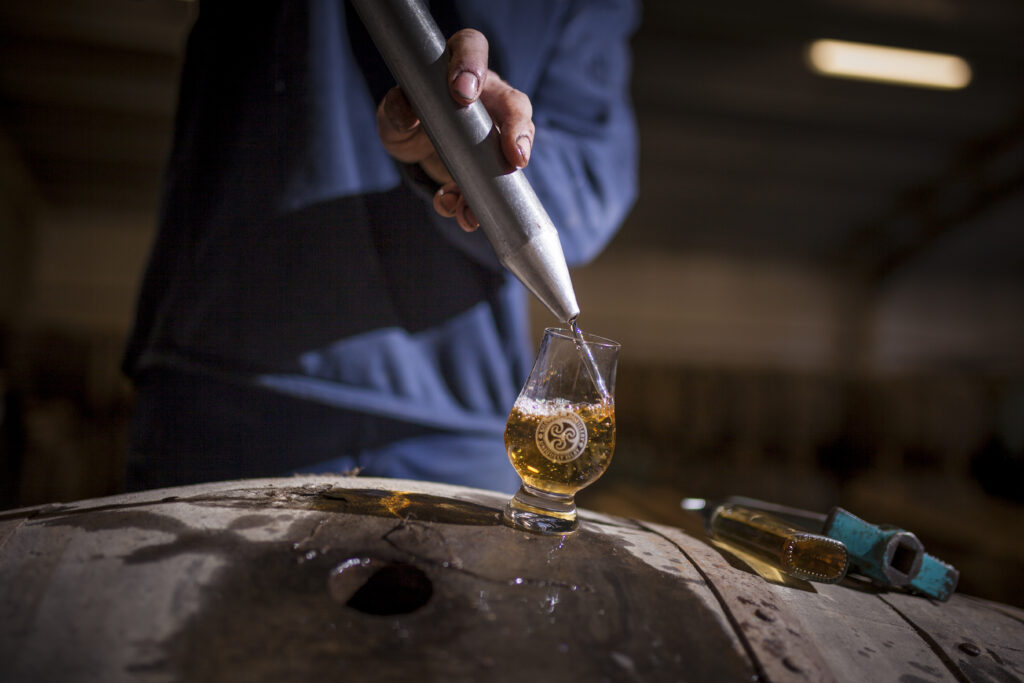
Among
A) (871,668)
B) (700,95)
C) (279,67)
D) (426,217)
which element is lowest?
(871,668)

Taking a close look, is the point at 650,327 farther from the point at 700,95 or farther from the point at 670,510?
the point at 670,510

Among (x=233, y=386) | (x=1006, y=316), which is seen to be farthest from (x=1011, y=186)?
(x=233, y=386)

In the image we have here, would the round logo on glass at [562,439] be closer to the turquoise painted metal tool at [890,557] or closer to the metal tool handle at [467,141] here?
the metal tool handle at [467,141]

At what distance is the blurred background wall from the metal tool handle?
2.19 meters

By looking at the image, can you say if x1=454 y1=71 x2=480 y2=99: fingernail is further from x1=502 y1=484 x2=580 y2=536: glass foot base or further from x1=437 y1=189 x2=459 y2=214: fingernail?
x1=502 y1=484 x2=580 y2=536: glass foot base

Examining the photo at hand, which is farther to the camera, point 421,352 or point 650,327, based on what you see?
point 650,327

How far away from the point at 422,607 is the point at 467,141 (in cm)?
49

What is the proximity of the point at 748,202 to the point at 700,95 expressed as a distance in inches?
85.4

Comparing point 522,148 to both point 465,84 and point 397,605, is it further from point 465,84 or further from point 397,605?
point 397,605

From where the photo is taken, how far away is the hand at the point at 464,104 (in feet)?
2.41

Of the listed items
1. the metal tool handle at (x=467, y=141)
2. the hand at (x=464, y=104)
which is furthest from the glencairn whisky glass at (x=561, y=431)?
the hand at (x=464, y=104)

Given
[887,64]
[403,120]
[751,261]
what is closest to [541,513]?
[403,120]

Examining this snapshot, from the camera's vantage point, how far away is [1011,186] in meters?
7.26

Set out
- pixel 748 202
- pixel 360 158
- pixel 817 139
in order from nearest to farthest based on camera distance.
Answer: pixel 360 158 → pixel 817 139 → pixel 748 202
